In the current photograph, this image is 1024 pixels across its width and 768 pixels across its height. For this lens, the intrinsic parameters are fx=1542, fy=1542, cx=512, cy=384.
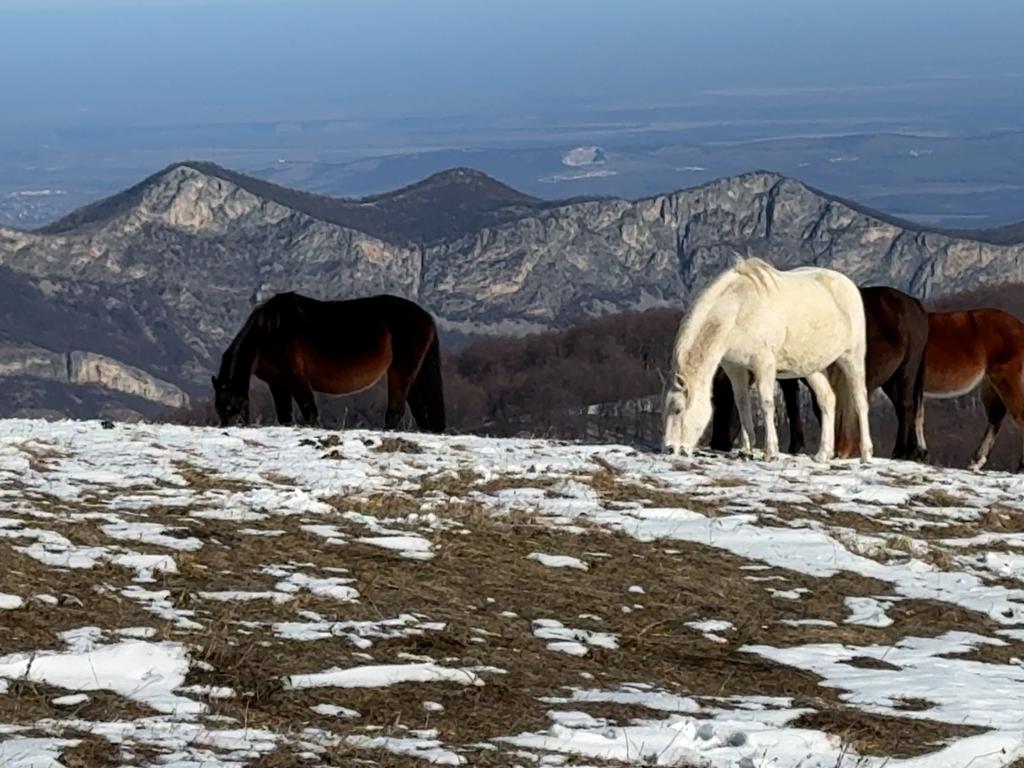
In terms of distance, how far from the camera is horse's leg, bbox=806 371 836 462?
1594cm

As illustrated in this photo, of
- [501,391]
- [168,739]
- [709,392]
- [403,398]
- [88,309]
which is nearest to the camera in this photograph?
[168,739]

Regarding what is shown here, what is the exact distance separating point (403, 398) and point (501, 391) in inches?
2239

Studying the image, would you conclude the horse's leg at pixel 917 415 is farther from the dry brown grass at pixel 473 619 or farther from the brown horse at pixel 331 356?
the dry brown grass at pixel 473 619

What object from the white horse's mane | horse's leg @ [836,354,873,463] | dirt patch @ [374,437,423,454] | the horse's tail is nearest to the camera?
dirt patch @ [374,437,423,454]

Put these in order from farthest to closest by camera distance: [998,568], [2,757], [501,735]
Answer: [998,568]
[501,735]
[2,757]

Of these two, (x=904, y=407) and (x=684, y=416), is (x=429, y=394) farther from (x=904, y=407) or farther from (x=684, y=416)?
(x=684, y=416)

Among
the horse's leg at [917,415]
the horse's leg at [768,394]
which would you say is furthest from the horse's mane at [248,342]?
the horse's leg at [917,415]

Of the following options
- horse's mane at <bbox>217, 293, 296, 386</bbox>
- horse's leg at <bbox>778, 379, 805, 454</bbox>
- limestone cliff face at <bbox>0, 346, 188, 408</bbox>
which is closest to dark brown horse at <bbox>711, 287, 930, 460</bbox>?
horse's leg at <bbox>778, 379, 805, 454</bbox>

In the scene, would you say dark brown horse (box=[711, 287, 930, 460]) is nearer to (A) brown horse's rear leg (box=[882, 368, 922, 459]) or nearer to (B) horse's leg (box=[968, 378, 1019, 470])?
(A) brown horse's rear leg (box=[882, 368, 922, 459])

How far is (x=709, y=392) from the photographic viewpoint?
14.8 metres

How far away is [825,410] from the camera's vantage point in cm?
1620

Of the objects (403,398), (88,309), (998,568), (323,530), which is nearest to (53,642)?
(323,530)

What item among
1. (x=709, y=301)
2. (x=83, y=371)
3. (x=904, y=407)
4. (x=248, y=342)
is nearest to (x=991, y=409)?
(x=904, y=407)

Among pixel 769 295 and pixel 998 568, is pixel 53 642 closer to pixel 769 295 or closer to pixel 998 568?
pixel 998 568
